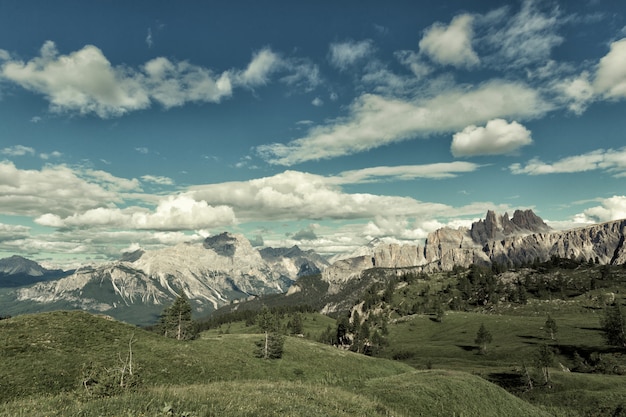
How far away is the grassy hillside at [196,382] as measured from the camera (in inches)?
681

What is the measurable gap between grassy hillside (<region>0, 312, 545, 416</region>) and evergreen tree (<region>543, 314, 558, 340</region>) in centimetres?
8514

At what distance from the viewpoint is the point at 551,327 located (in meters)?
115

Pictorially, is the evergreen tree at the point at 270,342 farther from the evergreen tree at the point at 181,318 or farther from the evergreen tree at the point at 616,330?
the evergreen tree at the point at 616,330

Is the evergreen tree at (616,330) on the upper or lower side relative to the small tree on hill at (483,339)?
upper

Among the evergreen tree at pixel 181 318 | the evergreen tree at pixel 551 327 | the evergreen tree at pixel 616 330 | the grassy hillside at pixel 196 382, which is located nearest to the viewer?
the grassy hillside at pixel 196 382

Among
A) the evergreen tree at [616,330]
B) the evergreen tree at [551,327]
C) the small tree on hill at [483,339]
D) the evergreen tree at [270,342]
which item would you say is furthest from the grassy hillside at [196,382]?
the evergreen tree at [551,327]

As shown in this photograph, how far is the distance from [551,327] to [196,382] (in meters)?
125

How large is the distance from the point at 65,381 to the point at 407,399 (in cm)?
3604

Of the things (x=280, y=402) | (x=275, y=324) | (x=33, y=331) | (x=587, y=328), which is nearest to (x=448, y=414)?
(x=280, y=402)

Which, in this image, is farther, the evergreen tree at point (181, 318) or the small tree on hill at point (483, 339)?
the small tree on hill at point (483, 339)

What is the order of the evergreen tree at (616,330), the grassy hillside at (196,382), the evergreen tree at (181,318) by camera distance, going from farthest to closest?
1. the evergreen tree at (181,318)
2. the evergreen tree at (616,330)
3. the grassy hillside at (196,382)

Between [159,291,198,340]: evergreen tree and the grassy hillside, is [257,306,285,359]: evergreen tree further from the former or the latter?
[159,291,198,340]: evergreen tree

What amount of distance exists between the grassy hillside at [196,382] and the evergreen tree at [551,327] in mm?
85142

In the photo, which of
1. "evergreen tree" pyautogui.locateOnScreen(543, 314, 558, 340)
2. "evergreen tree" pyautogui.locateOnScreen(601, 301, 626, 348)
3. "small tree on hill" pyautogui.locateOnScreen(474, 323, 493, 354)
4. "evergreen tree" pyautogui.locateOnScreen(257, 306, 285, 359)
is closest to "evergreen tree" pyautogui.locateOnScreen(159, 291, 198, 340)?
"evergreen tree" pyautogui.locateOnScreen(257, 306, 285, 359)
